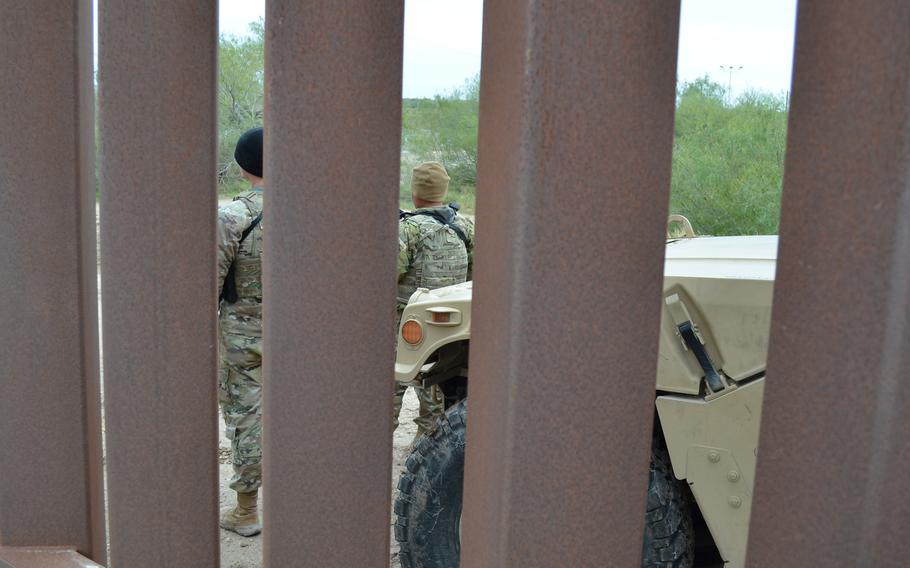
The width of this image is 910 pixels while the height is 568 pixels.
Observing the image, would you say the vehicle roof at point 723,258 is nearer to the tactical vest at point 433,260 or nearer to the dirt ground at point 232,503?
the dirt ground at point 232,503

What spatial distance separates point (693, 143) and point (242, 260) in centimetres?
2119

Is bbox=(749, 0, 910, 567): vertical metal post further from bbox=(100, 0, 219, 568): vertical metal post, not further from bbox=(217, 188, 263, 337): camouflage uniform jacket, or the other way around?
bbox=(217, 188, 263, 337): camouflage uniform jacket

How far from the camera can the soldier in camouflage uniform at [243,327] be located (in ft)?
13.9

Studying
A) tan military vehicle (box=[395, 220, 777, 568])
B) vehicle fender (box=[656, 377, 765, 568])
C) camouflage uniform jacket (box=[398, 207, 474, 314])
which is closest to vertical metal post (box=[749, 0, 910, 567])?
tan military vehicle (box=[395, 220, 777, 568])

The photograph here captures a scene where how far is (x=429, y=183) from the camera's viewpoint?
5.25m

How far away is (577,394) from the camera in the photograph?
138 cm

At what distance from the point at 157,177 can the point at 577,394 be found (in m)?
0.87

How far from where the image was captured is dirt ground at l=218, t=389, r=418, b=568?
166 inches

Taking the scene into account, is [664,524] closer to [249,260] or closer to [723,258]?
[723,258]

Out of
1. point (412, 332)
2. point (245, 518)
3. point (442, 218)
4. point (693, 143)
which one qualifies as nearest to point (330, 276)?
point (412, 332)

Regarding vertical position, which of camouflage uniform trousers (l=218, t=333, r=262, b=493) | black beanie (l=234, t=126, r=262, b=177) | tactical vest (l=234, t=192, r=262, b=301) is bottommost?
camouflage uniform trousers (l=218, t=333, r=262, b=493)

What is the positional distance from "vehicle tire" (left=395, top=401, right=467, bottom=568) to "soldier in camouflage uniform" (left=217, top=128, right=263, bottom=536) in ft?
3.74

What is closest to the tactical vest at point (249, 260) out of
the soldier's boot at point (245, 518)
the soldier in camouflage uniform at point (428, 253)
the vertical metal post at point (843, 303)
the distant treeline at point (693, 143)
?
the soldier in camouflage uniform at point (428, 253)

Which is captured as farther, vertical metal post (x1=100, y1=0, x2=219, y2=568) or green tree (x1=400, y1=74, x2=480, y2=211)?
green tree (x1=400, y1=74, x2=480, y2=211)
